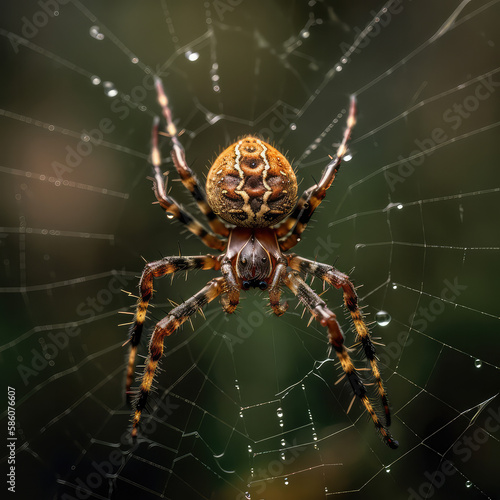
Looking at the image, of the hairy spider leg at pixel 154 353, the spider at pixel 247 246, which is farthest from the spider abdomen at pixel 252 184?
the hairy spider leg at pixel 154 353

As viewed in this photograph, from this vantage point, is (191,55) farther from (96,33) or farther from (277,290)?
(277,290)

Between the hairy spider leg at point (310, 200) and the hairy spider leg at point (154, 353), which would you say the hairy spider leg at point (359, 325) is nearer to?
the hairy spider leg at point (310, 200)

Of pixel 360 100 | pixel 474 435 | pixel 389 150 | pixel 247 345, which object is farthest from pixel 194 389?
pixel 360 100

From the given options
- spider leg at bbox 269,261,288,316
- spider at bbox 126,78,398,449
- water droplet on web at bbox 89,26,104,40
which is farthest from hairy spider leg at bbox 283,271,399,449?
water droplet on web at bbox 89,26,104,40

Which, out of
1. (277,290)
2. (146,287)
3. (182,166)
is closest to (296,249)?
(277,290)

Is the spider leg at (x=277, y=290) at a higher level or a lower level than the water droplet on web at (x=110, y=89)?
lower

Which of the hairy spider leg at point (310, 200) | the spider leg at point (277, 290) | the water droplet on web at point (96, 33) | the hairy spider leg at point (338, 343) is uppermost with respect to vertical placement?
the water droplet on web at point (96, 33)

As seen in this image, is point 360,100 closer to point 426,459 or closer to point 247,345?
point 247,345
